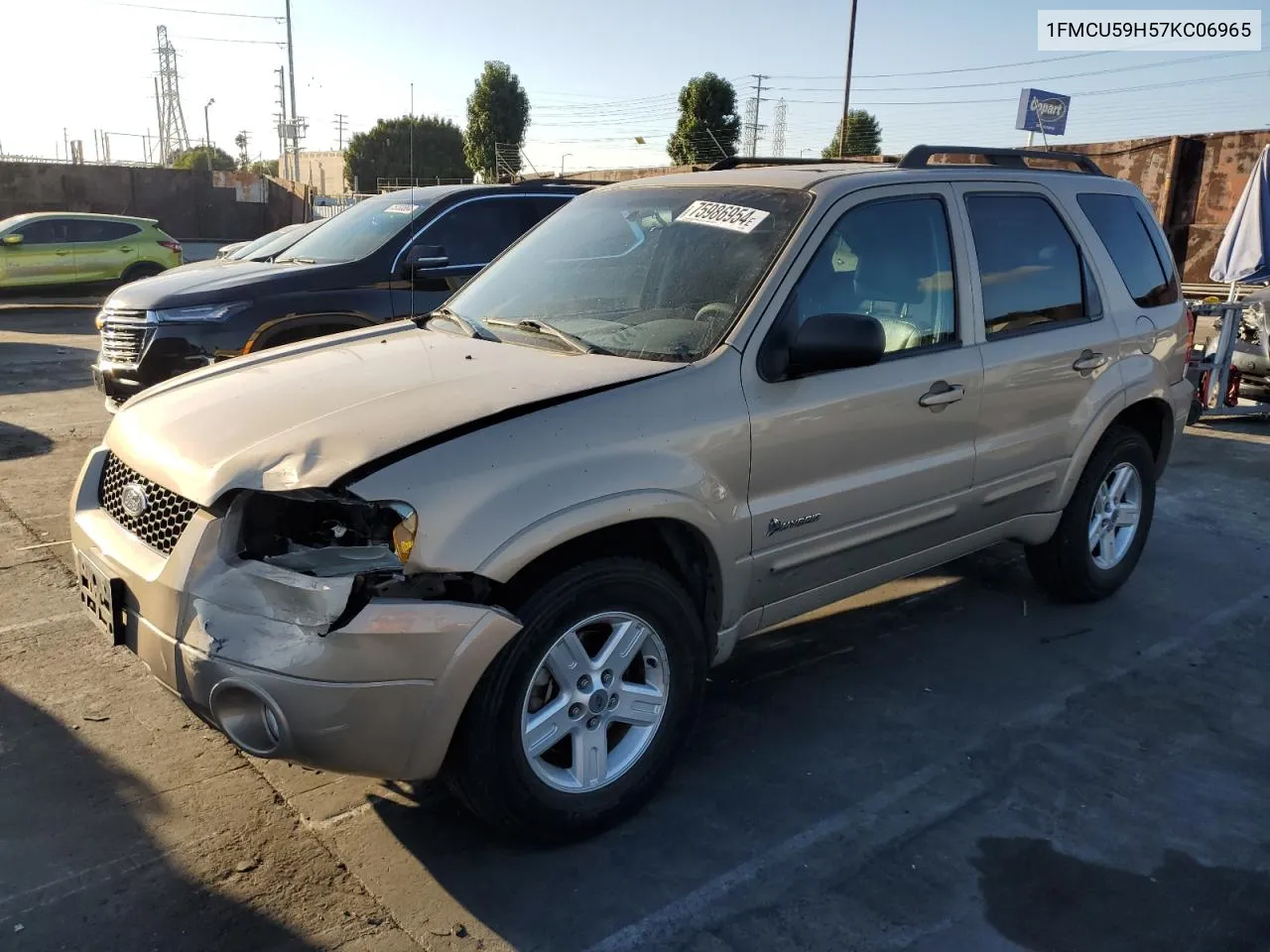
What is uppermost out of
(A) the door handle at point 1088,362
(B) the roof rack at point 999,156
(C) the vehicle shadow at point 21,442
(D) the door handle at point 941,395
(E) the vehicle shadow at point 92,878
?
(B) the roof rack at point 999,156

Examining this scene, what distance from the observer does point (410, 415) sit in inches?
108

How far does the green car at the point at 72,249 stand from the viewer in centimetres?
1764

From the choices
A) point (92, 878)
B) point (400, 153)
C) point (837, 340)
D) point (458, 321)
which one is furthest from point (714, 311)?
point (400, 153)

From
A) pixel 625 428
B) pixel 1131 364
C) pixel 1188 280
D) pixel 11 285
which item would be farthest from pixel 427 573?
pixel 11 285

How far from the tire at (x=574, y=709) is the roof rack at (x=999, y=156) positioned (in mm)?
2248

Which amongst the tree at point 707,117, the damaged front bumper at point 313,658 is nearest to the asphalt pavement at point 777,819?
the damaged front bumper at point 313,658

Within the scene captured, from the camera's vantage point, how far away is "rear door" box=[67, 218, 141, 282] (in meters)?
18.0

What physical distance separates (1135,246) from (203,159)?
112078mm

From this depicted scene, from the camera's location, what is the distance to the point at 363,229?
749cm

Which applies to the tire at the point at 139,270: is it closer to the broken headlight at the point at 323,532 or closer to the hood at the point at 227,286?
the hood at the point at 227,286

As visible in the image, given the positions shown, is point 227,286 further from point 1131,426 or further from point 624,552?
point 1131,426

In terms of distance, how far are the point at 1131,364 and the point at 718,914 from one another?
326 centimetres

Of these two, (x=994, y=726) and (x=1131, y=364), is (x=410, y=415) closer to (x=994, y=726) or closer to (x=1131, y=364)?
(x=994, y=726)

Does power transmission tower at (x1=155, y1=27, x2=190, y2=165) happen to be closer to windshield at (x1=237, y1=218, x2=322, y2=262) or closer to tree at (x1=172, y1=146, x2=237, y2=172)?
tree at (x1=172, y1=146, x2=237, y2=172)
